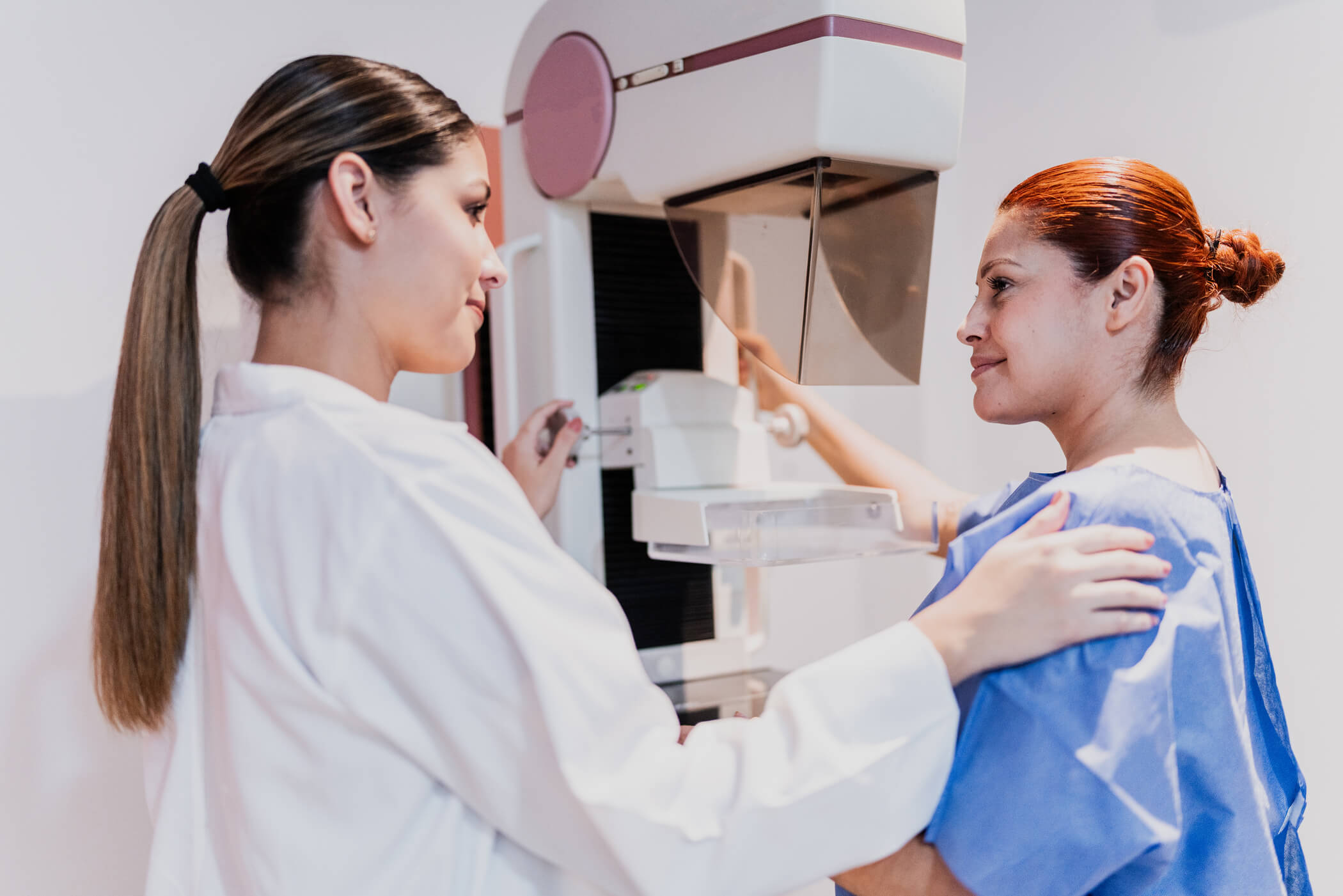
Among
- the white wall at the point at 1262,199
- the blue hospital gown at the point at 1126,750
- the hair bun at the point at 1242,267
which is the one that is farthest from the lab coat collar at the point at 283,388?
the white wall at the point at 1262,199

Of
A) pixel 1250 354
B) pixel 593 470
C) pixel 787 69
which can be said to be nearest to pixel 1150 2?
pixel 1250 354

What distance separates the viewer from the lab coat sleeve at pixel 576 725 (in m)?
0.77

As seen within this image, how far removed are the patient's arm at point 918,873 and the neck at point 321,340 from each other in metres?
0.62

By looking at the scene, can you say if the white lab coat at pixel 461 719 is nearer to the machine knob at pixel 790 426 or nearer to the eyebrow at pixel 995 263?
the eyebrow at pixel 995 263

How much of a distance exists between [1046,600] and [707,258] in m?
0.63

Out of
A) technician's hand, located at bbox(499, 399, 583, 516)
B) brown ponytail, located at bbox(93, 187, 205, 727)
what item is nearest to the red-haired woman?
technician's hand, located at bbox(499, 399, 583, 516)

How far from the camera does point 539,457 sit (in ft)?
4.62

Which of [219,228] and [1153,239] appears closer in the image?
[1153,239]

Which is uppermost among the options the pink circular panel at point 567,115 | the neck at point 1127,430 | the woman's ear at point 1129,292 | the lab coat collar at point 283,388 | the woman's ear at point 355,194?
the pink circular panel at point 567,115

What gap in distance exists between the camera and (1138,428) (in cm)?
101

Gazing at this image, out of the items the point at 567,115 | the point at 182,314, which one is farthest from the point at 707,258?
the point at 182,314

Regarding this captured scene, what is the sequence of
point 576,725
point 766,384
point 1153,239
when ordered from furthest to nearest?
point 766,384 → point 1153,239 → point 576,725

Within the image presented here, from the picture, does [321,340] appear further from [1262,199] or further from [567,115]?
[1262,199]

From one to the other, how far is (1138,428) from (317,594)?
0.77m
